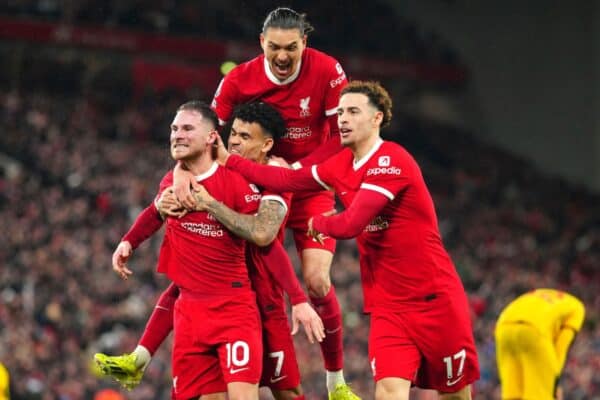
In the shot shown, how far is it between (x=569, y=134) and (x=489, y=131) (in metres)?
2.49

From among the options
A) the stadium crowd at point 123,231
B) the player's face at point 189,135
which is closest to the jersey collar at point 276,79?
the player's face at point 189,135

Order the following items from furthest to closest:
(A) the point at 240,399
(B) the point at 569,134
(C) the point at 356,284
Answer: (B) the point at 569,134 < (C) the point at 356,284 < (A) the point at 240,399

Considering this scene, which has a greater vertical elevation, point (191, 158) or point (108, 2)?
point (108, 2)

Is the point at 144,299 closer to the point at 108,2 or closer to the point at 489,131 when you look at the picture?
the point at 108,2

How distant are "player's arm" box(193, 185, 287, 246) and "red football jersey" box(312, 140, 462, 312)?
1.41ft

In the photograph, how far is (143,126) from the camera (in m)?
24.4

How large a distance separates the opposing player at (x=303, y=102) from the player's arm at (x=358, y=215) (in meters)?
0.90

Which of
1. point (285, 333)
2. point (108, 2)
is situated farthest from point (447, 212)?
point (285, 333)

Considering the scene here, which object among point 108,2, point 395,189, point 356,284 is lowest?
point 356,284

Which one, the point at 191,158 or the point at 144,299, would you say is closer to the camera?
the point at 191,158

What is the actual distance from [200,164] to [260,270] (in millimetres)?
764

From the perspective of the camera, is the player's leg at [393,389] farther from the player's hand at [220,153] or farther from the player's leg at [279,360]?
the player's hand at [220,153]

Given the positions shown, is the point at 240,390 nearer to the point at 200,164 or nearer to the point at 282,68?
the point at 200,164

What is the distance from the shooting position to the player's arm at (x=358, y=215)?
22.8 feet
